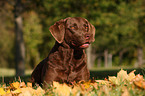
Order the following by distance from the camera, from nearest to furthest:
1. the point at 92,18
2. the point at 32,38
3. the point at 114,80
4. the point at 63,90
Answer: the point at 63,90, the point at 114,80, the point at 92,18, the point at 32,38

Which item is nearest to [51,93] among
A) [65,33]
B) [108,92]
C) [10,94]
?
[10,94]

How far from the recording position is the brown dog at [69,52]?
385 centimetres

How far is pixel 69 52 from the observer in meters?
4.09

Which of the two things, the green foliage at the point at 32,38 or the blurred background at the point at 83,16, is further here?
the green foliage at the point at 32,38

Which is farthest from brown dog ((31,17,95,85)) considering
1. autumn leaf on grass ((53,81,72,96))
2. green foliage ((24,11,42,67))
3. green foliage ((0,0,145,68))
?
green foliage ((24,11,42,67))

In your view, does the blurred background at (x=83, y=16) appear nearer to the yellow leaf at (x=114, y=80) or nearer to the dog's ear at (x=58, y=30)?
the dog's ear at (x=58, y=30)

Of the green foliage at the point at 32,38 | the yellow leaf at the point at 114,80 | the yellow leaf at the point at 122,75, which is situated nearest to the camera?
the yellow leaf at the point at 114,80

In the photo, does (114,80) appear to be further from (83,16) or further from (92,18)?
(92,18)

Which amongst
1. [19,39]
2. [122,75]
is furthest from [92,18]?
[122,75]

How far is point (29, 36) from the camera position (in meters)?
30.5

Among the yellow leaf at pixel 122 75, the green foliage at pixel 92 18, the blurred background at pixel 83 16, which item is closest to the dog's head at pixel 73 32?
the yellow leaf at pixel 122 75

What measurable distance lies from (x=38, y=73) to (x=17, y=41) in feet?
29.2

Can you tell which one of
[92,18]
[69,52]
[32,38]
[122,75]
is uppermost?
[92,18]

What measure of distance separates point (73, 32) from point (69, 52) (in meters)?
0.42
